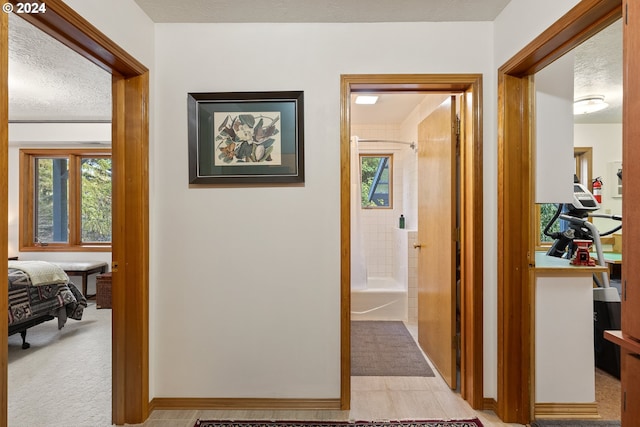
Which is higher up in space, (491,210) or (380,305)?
(491,210)

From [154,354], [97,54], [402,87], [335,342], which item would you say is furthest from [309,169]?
[154,354]

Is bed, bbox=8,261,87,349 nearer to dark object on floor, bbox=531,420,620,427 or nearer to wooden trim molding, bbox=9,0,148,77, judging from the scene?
wooden trim molding, bbox=9,0,148,77

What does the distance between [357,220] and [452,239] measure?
77.5 inches

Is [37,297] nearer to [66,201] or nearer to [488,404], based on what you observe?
[66,201]

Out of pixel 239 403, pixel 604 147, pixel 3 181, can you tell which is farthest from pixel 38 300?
pixel 604 147

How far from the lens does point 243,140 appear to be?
2.27 meters

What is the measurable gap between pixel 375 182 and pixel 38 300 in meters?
4.00

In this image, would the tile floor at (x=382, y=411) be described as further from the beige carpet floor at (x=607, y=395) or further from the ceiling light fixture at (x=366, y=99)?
the ceiling light fixture at (x=366, y=99)

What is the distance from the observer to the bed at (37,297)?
321cm

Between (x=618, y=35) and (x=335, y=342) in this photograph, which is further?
(x=618, y=35)

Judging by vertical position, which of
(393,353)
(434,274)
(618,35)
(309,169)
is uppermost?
(618,35)

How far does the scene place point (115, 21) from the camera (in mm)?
1861

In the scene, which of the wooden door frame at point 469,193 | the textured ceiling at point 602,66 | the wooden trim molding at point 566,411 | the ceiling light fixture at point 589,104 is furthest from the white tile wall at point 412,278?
the ceiling light fixture at point 589,104

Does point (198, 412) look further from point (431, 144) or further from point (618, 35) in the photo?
Answer: point (618, 35)
